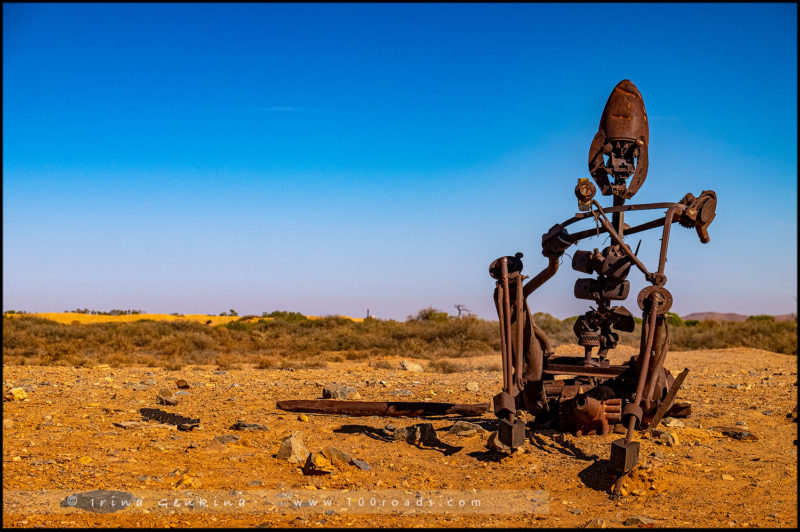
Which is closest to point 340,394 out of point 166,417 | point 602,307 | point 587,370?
point 166,417

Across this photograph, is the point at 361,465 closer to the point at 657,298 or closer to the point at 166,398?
the point at 657,298

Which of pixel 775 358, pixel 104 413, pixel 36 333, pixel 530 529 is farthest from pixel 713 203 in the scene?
pixel 36 333

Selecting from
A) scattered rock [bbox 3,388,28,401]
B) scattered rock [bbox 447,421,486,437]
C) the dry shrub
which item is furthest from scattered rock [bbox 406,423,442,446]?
the dry shrub

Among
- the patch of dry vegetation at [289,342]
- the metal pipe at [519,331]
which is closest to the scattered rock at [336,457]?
the metal pipe at [519,331]

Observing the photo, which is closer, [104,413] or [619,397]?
[619,397]

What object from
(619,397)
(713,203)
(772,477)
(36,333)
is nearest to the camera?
Answer: (772,477)

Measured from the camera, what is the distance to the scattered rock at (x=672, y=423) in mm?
7536

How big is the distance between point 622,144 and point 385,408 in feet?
13.7

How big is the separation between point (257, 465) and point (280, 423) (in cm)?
167

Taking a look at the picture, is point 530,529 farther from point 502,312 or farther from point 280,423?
point 280,423

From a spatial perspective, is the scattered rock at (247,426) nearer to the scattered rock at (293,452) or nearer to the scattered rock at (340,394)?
the scattered rock at (293,452)

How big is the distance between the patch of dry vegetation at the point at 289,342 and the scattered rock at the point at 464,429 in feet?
23.8

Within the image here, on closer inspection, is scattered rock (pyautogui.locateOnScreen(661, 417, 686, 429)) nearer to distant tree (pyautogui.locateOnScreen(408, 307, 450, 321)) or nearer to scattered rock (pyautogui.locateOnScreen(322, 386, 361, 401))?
scattered rock (pyautogui.locateOnScreen(322, 386, 361, 401))

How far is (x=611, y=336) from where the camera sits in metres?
7.14
